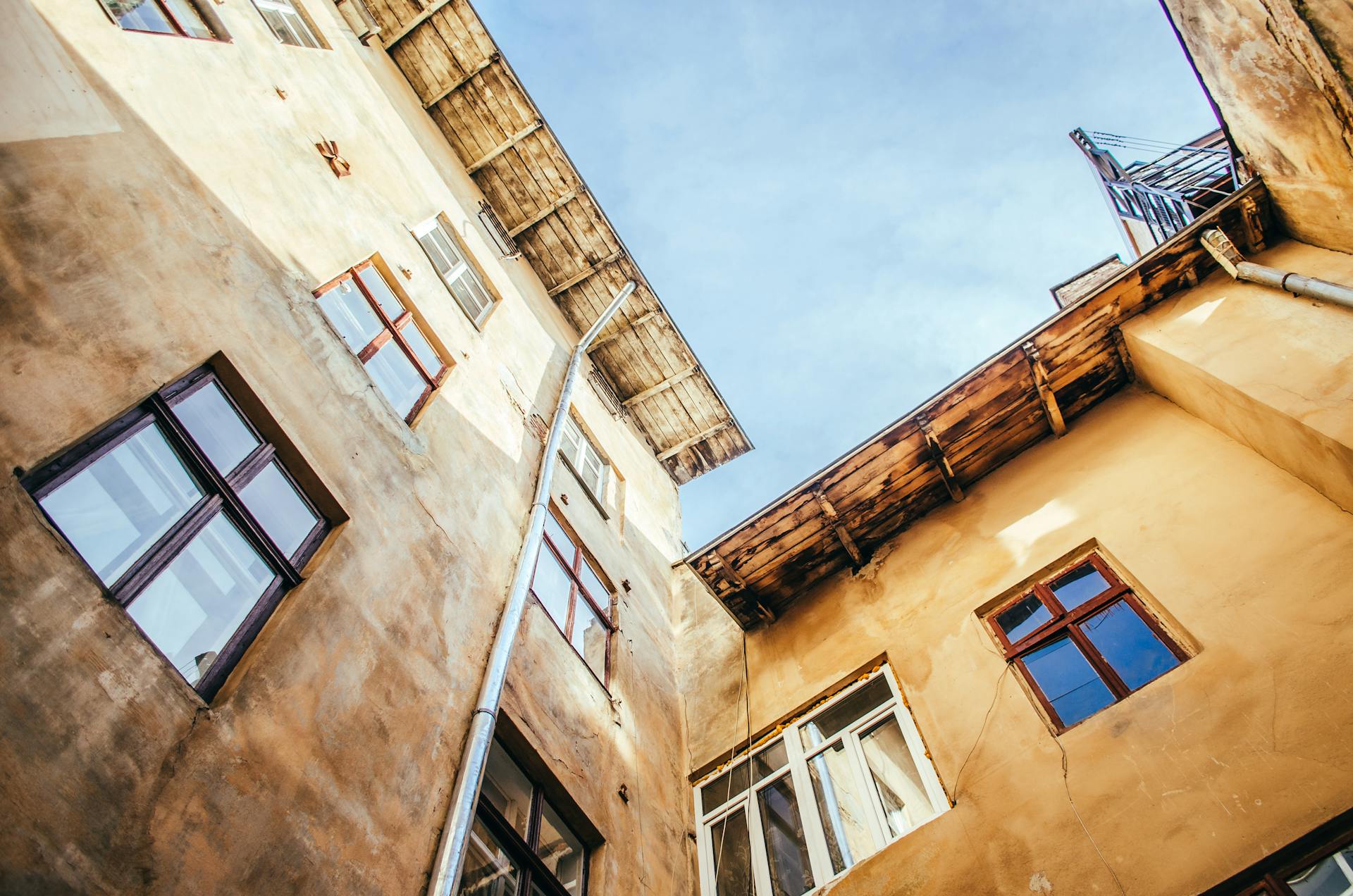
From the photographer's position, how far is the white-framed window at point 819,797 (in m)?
6.26

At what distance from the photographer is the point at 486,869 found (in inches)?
191

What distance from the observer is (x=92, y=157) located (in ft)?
14.7

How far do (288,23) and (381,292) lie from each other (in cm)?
399

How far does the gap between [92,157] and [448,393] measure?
11.3ft

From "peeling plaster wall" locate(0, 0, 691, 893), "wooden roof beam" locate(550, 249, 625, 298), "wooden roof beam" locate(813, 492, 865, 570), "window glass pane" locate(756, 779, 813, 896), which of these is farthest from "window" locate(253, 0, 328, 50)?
"window glass pane" locate(756, 779, 813, 896)

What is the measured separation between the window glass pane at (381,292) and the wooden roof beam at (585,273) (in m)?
5.87

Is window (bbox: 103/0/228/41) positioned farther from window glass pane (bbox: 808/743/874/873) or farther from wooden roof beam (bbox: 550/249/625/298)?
window glass pane (bbox: 808/743/874/873)

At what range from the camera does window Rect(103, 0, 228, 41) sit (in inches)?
229

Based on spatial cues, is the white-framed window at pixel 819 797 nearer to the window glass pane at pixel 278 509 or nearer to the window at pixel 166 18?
the window glass pane at pixel 278 509

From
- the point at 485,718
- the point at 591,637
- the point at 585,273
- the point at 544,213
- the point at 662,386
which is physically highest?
the point at 544,213

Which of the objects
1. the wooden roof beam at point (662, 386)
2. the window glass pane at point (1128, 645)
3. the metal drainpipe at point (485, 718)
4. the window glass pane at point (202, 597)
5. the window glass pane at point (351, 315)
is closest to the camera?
the window glass pane at point (202, 597)

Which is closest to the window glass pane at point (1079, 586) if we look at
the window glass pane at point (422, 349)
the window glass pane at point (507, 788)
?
the window glass pane at point (507, 788)

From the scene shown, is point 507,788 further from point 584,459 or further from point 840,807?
point 584,459

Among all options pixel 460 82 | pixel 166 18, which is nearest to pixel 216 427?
pixel 166 18
